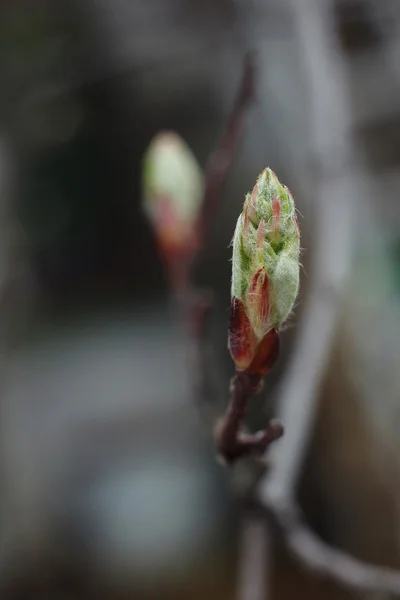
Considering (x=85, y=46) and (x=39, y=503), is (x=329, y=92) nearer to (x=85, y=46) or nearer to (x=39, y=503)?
(x=85, y=46)

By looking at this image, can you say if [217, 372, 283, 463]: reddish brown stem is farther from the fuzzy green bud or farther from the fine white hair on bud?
the fuzzy green bud

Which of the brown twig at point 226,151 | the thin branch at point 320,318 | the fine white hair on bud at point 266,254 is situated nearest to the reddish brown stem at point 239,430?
the fine white hair on bud at point 266,254

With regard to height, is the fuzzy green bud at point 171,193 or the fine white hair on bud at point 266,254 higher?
the fuzzy green bud at point 171,193

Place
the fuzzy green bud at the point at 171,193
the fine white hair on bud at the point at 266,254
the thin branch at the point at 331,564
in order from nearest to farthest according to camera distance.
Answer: the fine white hair on bud at the point at 266,254 → the thin branch at the point at 331,564 → the fuzzy green bud at the point at 171,193

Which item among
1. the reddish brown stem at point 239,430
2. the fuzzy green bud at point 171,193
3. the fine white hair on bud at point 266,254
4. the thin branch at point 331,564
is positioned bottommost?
the thin branch at point 331,564

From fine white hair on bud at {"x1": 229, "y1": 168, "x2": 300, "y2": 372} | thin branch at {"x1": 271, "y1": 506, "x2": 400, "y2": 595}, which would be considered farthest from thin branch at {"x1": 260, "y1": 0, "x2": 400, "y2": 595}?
fine white hair on bud at {"x1": 229, "y1": 168, "x2": 300, "y2": 372}

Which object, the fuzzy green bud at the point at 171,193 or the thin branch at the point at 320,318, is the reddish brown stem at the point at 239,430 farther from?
the fuzzy green bud at the point at 171,193

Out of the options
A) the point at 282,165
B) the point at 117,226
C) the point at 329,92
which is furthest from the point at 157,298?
the point at 329,92

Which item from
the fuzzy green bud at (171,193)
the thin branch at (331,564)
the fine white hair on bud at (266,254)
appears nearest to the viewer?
the fine white hair on bud at (266,254)
